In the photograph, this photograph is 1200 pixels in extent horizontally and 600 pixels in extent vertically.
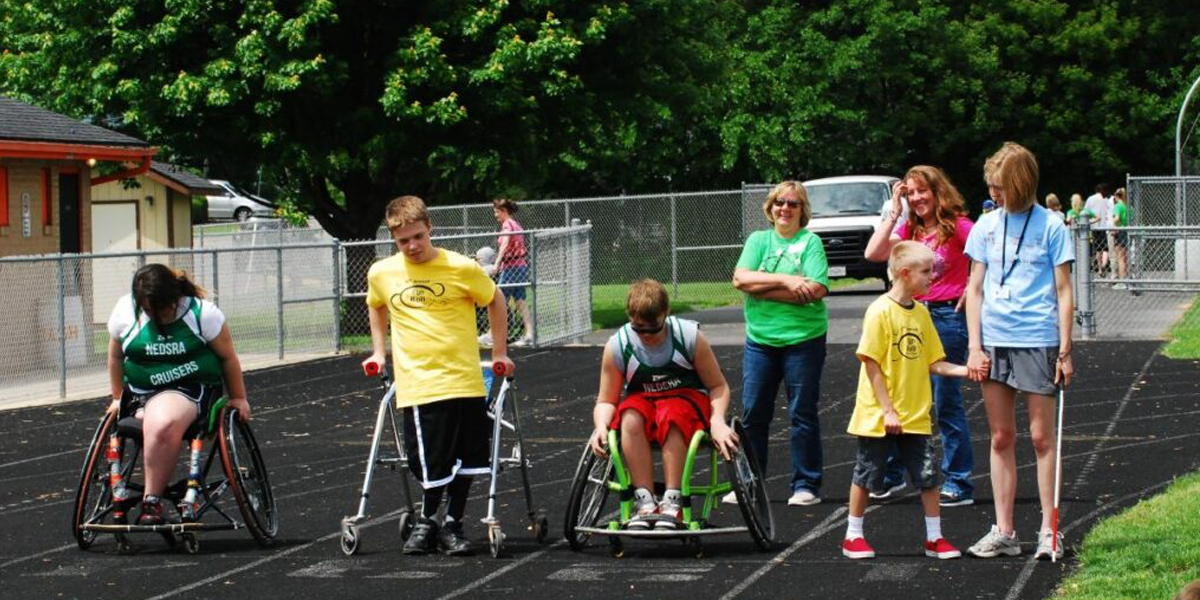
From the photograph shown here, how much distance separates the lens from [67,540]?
33.2 feet

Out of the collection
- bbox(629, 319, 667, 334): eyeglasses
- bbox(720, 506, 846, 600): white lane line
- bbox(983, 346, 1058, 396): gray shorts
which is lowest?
bbox(720, 506, 846, 600): white lane line

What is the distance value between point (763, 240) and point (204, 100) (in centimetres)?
1573

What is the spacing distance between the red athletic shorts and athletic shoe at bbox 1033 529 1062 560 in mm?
1597

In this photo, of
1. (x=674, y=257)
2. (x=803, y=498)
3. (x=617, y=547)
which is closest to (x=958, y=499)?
(x=803, y=498)

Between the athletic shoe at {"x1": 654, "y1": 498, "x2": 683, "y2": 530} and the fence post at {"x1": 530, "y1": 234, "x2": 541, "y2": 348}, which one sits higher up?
the fence post at {"x1": 530, "y1": 234, "x2": 541, "y2": 348}

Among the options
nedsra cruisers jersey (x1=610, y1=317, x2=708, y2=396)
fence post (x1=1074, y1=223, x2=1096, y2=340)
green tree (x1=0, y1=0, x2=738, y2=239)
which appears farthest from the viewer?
green tree (x1=0, y1=0, x2=738, y2=239)

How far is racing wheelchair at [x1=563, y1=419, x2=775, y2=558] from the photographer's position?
8.87 metres

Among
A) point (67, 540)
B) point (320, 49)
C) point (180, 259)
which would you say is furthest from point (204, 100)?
point (67, 540)

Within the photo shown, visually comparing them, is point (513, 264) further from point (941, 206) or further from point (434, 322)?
point (434, 322)

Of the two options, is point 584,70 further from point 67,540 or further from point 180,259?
point 67,540

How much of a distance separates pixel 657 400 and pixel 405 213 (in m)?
1.49

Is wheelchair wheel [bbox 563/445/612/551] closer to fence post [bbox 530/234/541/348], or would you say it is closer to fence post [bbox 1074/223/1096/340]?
fence post [bbox 1074/223/1096/340]

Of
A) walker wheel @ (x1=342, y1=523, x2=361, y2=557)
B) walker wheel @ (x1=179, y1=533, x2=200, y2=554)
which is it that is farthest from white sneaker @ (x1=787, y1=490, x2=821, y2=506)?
walker wheel @ (x1=179, y1=533, x2=200, y2=554)

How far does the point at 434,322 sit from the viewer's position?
30.5 feet
